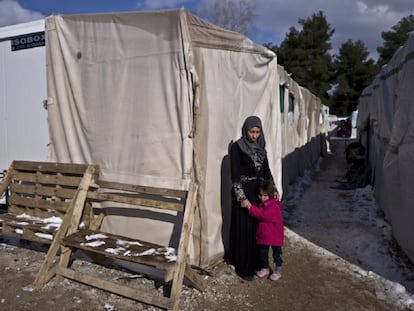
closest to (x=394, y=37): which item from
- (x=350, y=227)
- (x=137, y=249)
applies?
(x=350, y=227)

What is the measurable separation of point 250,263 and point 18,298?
2146mm

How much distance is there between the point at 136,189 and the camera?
3.51 meters

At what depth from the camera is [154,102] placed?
3.62 metres

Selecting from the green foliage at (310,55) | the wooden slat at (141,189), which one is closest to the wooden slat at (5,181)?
the wooden slat at (141,189)

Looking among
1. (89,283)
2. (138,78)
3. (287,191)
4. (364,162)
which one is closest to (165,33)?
(138,78)

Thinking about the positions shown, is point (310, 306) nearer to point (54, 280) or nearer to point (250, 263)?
point (250, 263)

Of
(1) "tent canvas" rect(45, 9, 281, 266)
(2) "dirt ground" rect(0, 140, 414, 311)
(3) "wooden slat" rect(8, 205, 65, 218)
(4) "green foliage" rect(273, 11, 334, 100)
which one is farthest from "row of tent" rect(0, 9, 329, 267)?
(4) "green foliage" rect(273, 11, 334, 100)

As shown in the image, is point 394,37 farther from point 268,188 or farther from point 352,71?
point 268,188

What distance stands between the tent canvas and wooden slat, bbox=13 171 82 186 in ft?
0.89

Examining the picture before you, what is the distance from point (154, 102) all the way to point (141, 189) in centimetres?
84

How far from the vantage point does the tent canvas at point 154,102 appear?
351cm

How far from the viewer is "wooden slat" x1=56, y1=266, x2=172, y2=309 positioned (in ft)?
9.82

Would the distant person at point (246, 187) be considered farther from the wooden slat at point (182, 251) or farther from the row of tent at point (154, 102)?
the wooden slat at point (182, 251)

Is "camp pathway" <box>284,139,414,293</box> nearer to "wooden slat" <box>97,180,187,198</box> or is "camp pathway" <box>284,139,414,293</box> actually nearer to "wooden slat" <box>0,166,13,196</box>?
"wooden slat" <box>97,180,187,198</box>
